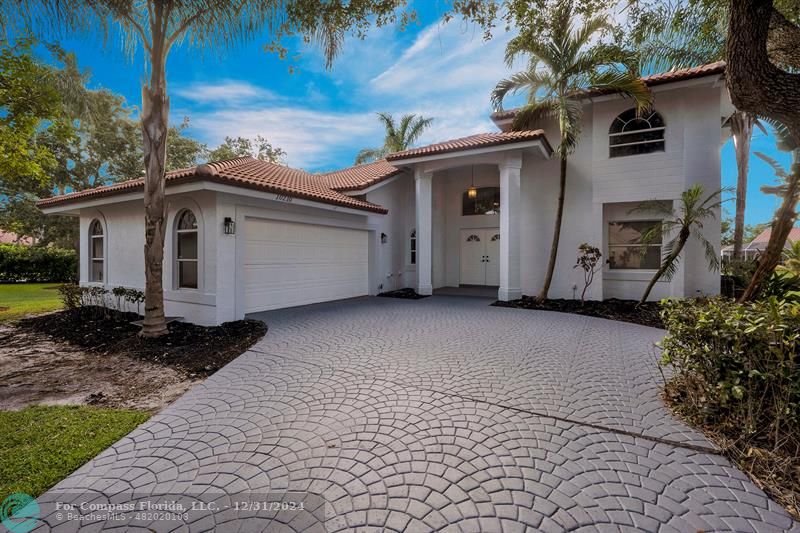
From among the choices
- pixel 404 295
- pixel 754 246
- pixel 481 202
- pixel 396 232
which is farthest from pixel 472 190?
pixel 754 246

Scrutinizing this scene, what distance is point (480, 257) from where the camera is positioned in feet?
49.8

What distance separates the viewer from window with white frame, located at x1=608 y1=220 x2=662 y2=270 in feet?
36.2

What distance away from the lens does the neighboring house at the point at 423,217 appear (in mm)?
8500

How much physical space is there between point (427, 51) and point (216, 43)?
4484mm

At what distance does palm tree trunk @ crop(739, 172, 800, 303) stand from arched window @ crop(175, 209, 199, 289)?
12.5 meters

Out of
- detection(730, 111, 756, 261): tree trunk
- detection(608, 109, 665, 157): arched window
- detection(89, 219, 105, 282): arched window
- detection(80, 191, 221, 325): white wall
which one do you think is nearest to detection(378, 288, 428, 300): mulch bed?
detection(80, 191, 221, 325): white wall

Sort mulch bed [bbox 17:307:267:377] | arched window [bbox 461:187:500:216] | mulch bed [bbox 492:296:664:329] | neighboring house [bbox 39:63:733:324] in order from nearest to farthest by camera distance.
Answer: mulch bed [bbox 17:307:267:377] < neighboring house [bbox 39:63:733:324] < mulch bed [bbox 492:296:664:329] < arched window [bbox 461:187:500:216]

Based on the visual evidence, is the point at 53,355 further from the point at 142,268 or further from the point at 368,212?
the point at 368,212

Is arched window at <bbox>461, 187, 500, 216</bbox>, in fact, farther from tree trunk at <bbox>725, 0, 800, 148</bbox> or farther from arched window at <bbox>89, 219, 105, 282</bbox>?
A: arched window at <bbox>89, 219, 105, 282</bbox>

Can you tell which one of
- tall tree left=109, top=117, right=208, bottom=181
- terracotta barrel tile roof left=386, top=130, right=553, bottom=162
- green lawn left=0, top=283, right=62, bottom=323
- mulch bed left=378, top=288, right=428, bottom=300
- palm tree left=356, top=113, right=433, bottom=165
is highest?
palm tree left=356, top=113, right=433, bottom=165

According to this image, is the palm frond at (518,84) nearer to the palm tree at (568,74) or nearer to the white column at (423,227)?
the palm tree at (568,74)

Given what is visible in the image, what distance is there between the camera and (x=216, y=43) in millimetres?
7230

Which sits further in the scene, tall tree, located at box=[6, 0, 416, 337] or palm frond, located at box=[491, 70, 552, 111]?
palm frond, located at box=[491, 70, 552, 111]

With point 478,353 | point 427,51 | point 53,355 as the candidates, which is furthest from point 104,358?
point 427,51
